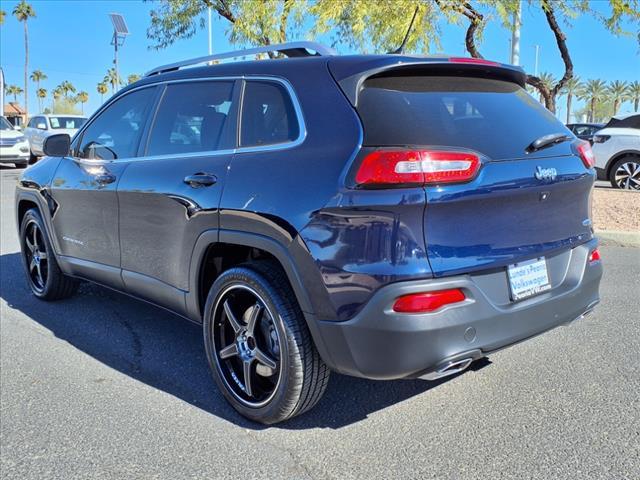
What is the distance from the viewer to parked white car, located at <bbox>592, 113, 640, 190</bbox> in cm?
1184

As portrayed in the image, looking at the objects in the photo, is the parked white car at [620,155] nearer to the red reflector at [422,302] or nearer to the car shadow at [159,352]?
the car shadow at [159,352]

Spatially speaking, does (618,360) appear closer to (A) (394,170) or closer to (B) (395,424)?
(B) (395,424)

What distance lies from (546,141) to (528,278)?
2.40ft

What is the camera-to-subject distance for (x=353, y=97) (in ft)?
9.18

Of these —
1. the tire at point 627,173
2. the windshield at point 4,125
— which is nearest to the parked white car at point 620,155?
the tire at point 627,173

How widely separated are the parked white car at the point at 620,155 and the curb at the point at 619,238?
493cm

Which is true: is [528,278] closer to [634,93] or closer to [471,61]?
[471,61]

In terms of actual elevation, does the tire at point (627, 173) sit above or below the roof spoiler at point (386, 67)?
below

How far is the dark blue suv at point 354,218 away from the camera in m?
2.56

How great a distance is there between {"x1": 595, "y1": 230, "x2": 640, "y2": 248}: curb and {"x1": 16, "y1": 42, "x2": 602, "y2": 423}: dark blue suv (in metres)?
4.77

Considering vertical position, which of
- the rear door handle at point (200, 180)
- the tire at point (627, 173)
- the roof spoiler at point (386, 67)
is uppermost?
the roof spoiler at point (386, 67)

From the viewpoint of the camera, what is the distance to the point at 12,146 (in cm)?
2012

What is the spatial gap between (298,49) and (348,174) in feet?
4.25

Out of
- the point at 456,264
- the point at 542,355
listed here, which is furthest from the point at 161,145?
the point at 542,355
